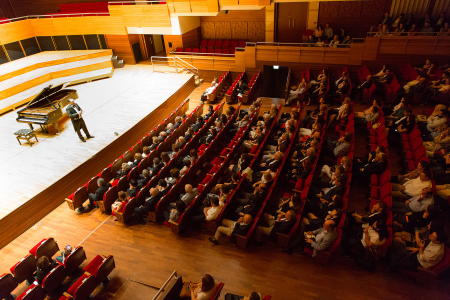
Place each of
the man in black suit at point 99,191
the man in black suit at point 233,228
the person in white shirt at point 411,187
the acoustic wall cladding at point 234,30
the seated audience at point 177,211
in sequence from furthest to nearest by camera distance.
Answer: the acoustic wall cladding at point 234,30
the man in black suit at point 99,191
the seated audience at point 177,211
the person in white shirt at point 411,187
the man in black suit at point 233,228

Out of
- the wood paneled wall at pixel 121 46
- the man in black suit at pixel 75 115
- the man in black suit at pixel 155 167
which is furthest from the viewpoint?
the wood paneled wall at pixel 121 46

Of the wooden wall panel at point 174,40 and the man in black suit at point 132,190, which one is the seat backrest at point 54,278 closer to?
the man in black suit at point 132,190

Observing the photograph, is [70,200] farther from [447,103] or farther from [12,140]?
[447,103]

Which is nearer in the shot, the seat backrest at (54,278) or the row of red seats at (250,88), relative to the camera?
the seat backrest at (54,278)

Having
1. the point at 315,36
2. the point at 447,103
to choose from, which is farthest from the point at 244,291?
the point at 315,36

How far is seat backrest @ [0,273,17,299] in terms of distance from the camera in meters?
2.29

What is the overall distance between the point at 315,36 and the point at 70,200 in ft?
19.8

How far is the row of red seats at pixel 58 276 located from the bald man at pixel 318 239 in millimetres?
1716

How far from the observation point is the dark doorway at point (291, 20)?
6656 mm

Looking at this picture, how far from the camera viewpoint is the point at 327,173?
3.21 meters

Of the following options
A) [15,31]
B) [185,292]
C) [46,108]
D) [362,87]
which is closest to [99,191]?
[185,292]

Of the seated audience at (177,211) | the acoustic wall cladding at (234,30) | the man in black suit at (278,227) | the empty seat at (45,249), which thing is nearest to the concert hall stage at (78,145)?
the empty seat at (45,249)

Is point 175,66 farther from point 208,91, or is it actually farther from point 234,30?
point 234,30

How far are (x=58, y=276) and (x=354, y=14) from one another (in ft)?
24.3
